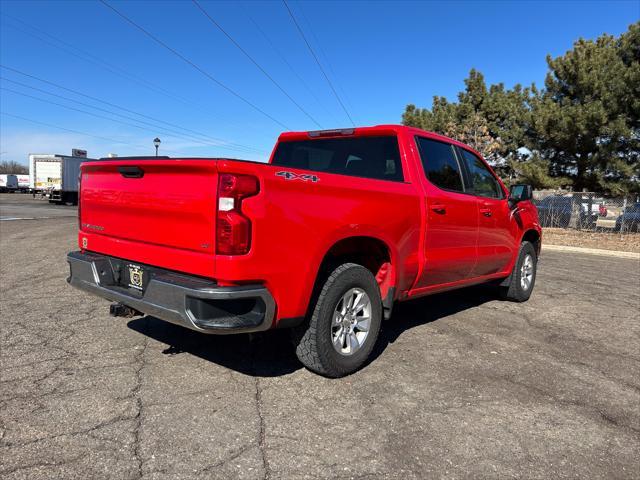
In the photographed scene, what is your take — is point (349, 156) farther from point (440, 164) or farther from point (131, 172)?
point (131, 172)

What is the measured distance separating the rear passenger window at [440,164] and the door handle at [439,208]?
234 millimetres

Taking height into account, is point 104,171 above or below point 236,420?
above

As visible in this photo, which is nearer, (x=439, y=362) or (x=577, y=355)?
(x=439, y=362)

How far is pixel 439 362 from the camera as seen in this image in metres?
4.02

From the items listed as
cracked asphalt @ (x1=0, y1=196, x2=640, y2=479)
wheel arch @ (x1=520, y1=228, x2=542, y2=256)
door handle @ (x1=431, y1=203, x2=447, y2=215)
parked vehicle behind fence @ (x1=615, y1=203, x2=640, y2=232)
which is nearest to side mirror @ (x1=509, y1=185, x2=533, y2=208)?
wheel arch @ (x1=520, y1=228, x2=542, y2=256)

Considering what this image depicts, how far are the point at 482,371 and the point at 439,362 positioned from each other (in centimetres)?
35

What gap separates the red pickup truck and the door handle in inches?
0.7

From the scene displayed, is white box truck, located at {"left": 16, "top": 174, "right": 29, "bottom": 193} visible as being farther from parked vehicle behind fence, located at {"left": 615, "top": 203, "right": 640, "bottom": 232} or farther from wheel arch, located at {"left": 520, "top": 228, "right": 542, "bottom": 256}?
wheel arch, located at {"left": 520, "top": 228, "right": 542, "bottom": 256}

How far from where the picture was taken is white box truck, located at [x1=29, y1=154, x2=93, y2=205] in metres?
33.3

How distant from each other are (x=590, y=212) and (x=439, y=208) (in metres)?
18.6

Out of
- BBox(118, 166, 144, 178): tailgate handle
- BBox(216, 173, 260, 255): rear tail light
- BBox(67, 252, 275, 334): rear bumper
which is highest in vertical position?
BBox(118, 166, 144, 178): tailgate handle

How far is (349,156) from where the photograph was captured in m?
4.66

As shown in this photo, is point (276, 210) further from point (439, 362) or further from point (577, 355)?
point (577, 355)

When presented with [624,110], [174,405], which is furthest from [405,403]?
[624,110]
